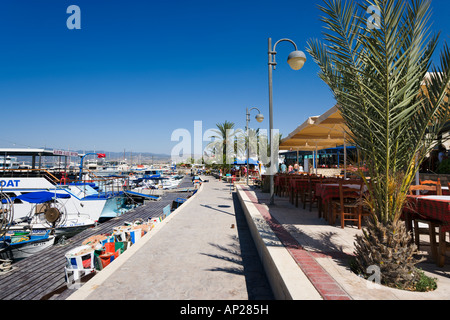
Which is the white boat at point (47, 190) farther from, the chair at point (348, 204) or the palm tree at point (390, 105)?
the palm tree at point (390, 105)

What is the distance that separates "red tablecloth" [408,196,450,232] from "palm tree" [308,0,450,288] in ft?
2.33

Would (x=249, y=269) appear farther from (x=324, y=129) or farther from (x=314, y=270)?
(x=324, y=129)

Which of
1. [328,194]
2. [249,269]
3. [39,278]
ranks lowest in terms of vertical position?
[39,278]

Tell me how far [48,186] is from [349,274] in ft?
54.6

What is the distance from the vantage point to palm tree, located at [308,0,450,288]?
264cm

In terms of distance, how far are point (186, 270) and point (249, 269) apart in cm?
104

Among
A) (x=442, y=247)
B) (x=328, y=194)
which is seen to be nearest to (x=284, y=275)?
(x=442, y=247)

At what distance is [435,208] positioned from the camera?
326 cm

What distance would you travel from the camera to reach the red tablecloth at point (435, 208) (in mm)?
3098

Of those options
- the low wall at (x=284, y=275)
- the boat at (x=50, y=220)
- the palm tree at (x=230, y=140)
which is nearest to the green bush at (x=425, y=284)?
the low wall at (x=284, y=275)

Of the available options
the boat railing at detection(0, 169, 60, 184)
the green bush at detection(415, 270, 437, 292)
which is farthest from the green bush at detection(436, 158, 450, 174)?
the boat railing at detection(0, 169, 60, 184)

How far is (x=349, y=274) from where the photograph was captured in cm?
296
